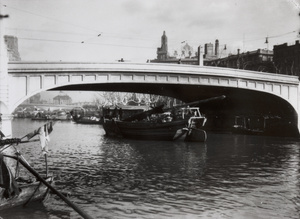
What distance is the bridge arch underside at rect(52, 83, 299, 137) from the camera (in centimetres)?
4278

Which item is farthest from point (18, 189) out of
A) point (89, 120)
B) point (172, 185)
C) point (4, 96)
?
point (89, 120)

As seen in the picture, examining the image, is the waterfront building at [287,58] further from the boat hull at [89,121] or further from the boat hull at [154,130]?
the boat hull at [89,121]

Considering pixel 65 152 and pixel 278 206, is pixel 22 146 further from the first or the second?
pixel 278 206

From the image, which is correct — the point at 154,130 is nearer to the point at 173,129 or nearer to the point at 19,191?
the point at 173,129

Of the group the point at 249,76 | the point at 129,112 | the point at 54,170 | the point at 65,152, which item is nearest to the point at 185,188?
the point at 54,170

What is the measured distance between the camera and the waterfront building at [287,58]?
228ft

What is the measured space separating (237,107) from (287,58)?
83.9 feet

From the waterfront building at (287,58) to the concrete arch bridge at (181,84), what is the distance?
21709 millimetres

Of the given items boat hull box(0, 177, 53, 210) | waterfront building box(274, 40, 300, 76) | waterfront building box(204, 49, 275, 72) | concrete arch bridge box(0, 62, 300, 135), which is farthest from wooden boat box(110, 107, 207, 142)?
waterfront building box(204, 49, 275, 72)

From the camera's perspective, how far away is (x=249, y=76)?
39875mm

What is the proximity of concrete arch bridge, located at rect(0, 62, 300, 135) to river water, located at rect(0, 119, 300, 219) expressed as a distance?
19.4ft

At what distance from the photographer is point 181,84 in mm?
39000

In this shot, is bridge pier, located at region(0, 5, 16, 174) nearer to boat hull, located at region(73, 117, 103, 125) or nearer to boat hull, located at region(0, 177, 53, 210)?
Answer: boat hull, located at region(0, 177, 53, 210)

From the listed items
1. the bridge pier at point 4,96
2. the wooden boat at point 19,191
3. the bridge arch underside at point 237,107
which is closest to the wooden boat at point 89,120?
the bridge arch underside at point 237,107
